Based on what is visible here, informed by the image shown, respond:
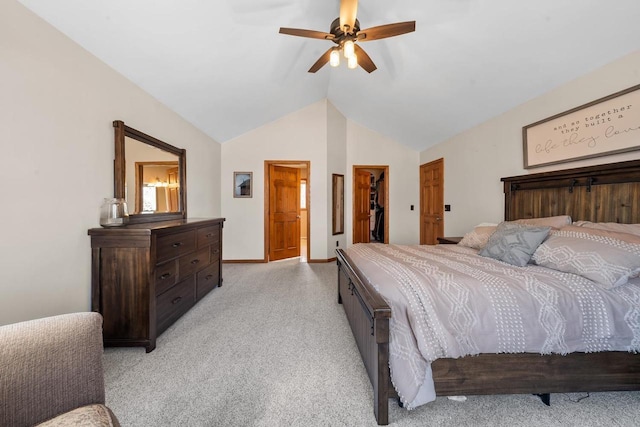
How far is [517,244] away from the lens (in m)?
1.94

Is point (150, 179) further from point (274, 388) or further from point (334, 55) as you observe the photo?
point (274, 388)

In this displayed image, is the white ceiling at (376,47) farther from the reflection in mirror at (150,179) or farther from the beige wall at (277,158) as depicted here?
the beige wall at (277,158)

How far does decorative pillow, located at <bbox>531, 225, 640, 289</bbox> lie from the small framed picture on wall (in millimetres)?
4413

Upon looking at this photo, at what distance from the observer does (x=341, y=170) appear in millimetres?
5395

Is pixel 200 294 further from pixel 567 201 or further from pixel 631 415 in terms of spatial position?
pixel 567 201

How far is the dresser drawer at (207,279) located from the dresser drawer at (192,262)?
0.11 meters

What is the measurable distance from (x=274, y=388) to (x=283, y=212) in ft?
13.2

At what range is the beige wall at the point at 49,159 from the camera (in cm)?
150

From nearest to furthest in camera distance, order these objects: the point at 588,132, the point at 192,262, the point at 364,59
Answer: the point at 588,132
the point at 364,59
the point at 192,262

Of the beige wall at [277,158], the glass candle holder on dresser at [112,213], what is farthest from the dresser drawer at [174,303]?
the beige wall at [277,158]

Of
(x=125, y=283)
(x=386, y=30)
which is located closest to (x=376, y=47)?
(x=386, y=30)

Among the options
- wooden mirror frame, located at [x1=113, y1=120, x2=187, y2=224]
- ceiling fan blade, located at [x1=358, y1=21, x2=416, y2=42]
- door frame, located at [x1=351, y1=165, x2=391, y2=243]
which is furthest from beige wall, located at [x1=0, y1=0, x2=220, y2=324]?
door frame, located at [x1=351, y1=165, x2=391, y2=243]

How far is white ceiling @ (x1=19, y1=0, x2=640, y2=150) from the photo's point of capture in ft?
6.09

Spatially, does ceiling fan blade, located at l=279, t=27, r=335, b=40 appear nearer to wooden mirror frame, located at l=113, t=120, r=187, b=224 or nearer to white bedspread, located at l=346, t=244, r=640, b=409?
wooden mirror frame, located at l=113, t=120, r=187, b=224
